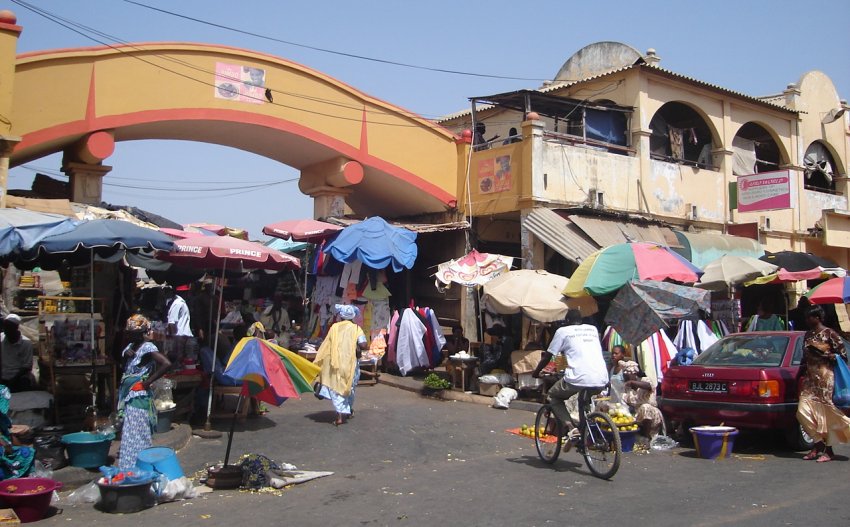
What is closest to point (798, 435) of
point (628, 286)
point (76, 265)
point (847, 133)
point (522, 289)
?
point (628, 286)

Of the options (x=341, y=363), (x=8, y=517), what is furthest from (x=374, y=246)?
(x=8, y=517)

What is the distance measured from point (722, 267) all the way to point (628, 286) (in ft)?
11.5

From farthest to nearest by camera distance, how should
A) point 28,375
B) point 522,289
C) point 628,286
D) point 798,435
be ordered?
point 522,289 → point 628,286 → point 28,375 → point 798,435

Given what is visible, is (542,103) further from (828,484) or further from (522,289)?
(828,484)

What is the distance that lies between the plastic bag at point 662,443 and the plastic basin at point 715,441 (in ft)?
2.28

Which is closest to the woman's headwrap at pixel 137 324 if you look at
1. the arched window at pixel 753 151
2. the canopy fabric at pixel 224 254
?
the canopy fabric at pixel 224 254

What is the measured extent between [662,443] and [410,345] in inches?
278

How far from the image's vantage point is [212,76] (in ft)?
50.0

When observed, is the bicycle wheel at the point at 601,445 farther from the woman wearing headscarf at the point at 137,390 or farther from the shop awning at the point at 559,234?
the shop awning at the point at 559,234

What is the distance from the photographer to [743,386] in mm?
8930

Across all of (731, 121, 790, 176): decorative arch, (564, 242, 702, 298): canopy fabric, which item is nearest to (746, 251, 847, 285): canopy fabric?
(564, 242, 702, 298): canopy fabric

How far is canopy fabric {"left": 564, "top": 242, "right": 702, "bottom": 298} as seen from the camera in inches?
483

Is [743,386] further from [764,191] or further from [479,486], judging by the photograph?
[764,191]

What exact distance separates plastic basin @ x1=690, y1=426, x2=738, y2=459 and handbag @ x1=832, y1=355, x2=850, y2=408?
3.98ft
